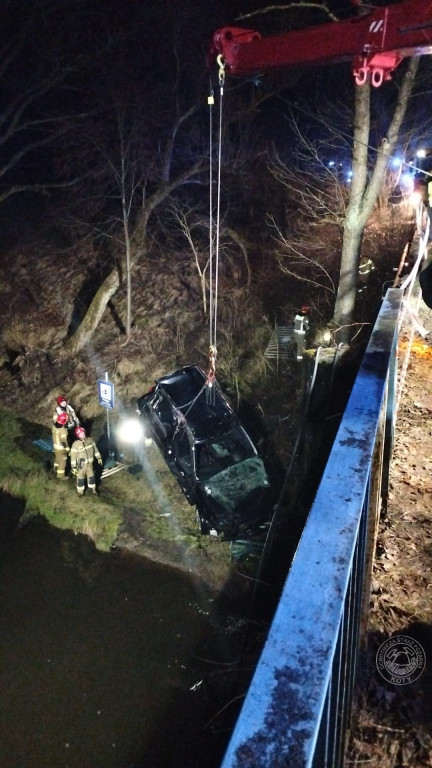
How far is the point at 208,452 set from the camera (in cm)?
994

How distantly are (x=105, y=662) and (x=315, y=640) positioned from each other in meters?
7.42

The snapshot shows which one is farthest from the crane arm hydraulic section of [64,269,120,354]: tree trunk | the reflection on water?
[64,269,120,354]: tree trunk

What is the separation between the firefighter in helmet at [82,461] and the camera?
A: 1010cm

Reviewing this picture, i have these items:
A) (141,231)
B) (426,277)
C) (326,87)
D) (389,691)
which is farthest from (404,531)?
(326,87)

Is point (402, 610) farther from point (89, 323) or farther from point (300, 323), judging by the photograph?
point (89, 323)

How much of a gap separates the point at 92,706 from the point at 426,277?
7.07 metres

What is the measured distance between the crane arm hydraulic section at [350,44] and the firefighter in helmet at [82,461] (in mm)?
7109

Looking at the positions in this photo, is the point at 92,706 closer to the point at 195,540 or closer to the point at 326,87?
the point at 195,540

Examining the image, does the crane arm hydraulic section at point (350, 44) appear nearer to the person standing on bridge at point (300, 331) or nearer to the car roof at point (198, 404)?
the car roof at point (198, 404)

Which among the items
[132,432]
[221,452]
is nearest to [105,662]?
[221,452]

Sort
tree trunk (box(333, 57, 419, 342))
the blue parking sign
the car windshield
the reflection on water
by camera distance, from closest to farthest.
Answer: the reflection on water → tree trunk (box(333, 57, 419, 342)) → the car windshield → the blue parking sign

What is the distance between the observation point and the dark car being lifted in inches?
365

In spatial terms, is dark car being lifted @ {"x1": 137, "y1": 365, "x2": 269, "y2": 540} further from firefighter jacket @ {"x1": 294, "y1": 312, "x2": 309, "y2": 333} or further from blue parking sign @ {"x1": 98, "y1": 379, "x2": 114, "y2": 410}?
firefighter jacket @ {"x1": 294, "y1": 312, "x2": 309, "y2": 333}

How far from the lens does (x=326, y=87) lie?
57.6 feet
